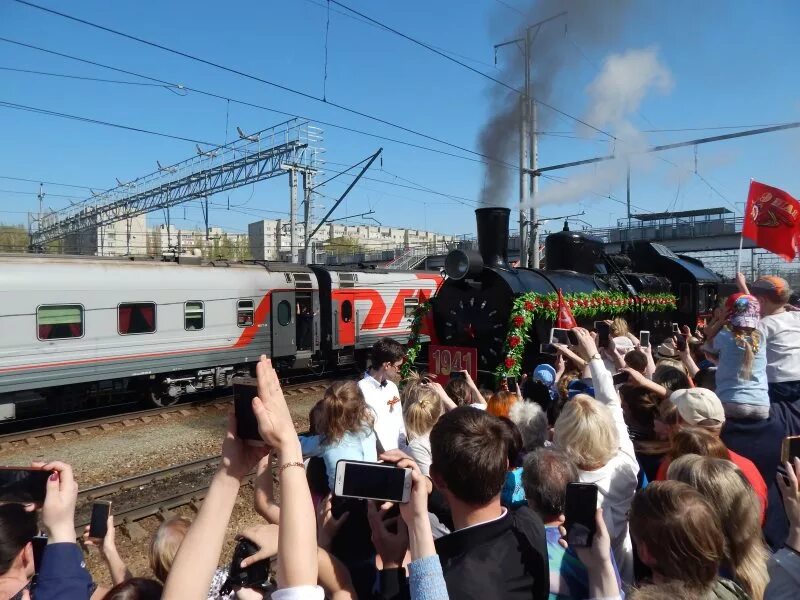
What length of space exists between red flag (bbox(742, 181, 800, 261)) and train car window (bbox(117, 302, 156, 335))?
960cm

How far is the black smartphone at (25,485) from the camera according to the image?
6.34ft

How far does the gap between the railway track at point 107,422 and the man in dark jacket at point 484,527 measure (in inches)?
354

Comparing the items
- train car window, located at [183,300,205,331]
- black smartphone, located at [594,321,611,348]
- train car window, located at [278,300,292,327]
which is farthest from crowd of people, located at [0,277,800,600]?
train car window, located at [278,300,292,327]

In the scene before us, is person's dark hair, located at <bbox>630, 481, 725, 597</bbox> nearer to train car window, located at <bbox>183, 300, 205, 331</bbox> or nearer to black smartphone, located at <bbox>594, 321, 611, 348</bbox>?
black smartphone, located at <bbox>594, 321, 611, 348</bbox>

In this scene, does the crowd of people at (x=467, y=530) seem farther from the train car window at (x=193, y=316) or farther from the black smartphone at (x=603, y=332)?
the train car window at (x=193, y=316)

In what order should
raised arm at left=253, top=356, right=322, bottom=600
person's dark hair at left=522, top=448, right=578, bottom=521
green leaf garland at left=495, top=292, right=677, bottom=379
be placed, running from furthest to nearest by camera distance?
green leaf garland at left=495, top=292, right=677, bottom=379
person's dark hair at left=522, top=448, right=578, bottom=521
raised arm at left=253, top=356, right=322, bottom=600

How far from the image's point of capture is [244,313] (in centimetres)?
1237

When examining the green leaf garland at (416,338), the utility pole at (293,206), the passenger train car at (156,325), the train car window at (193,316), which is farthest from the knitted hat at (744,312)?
the utility pole at (293,206)

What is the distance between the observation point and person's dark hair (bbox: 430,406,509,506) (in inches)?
76.2

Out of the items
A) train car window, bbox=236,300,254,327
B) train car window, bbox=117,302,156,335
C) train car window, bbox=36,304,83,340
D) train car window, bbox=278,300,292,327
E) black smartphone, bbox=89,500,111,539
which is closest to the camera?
black smartphone, bbox=89,500,111,539

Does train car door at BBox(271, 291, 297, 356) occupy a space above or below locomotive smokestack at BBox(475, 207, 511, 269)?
below

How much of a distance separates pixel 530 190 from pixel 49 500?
13.7 meters

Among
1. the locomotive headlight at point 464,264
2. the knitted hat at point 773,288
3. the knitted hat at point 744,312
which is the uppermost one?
the locomotive headlight at point 464,264

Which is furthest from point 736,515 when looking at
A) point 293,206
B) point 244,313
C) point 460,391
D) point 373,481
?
point 293,206
